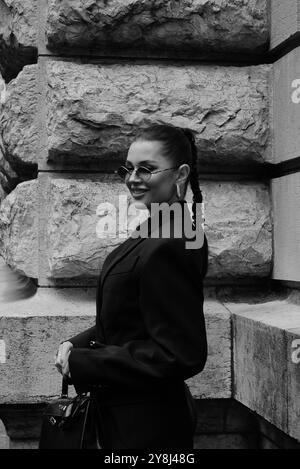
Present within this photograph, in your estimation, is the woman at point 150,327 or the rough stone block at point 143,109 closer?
the woman at point 150,327

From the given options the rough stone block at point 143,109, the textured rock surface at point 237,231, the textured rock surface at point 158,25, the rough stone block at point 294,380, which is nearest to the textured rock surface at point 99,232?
the textured rock surface at point 237,231

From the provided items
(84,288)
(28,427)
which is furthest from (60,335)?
(28,427)

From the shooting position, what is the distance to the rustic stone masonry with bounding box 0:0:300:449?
3.18 m

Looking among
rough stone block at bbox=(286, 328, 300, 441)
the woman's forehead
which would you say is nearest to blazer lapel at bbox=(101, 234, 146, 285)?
the woman's forehead

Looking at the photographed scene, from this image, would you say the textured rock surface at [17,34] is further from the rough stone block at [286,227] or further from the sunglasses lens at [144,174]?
the sunglasses lens at [144,174]

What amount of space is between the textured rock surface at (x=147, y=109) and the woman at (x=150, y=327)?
1085 millimetres

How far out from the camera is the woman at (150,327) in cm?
194

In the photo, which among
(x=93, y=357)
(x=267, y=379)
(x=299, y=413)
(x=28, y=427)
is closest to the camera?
(x=93, y=357)

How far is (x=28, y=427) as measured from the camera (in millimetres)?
3316

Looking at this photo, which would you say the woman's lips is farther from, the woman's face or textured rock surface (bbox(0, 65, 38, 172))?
textured rock surface (bbox(0, 65, 38, 172))

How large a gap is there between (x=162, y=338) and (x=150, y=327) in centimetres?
4

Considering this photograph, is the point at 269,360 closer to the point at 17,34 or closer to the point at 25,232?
the point at 25,232
